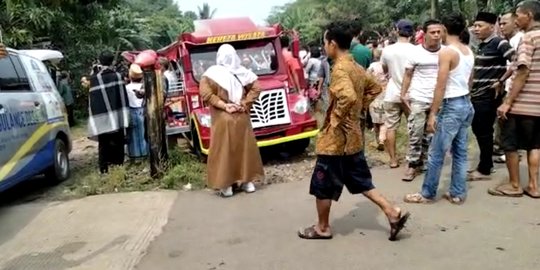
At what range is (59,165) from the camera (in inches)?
301

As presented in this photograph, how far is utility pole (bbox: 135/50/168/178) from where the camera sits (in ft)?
23.1

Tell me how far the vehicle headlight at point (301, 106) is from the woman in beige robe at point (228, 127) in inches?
65.2

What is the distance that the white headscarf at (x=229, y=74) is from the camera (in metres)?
6.39

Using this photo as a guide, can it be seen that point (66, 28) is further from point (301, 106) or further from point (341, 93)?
point (341, 93)

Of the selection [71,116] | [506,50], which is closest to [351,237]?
[506,50]

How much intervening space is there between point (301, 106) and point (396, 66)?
1610mm

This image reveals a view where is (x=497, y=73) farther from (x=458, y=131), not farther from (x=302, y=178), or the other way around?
(x=302, y=178)

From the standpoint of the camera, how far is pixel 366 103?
471 cm

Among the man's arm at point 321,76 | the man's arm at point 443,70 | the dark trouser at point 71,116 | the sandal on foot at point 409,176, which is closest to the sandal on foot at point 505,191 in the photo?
the sandal on foot at point 409,176

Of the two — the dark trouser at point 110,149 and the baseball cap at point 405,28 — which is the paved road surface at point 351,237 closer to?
the baseball cap at point 405,28

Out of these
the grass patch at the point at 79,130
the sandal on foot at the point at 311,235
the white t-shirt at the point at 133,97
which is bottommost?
the grass patch at the point at 79,130

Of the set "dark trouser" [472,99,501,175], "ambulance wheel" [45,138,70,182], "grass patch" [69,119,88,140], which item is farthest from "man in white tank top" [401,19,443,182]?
"grass patch" [69,119,88,140]

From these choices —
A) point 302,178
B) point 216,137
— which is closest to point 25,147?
point 216,137

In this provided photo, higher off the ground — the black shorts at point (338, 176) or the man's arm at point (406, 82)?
the man's arm at point (406, 82)
